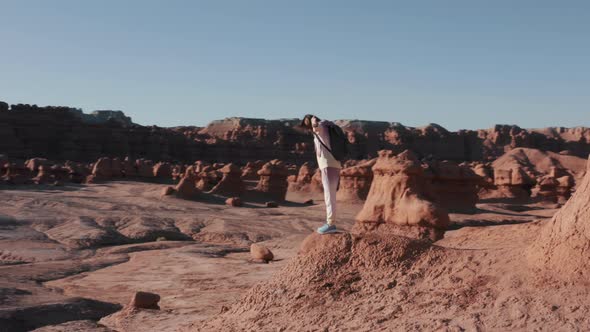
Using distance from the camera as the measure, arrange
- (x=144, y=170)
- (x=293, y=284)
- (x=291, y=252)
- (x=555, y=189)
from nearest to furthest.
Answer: (x=293, y=284) → (x=291, y=252) → (x=555, y=189) → (x=144, y=170)

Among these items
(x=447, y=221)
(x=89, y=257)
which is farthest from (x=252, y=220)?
(x=447, y=221)

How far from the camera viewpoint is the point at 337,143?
696 centimetres

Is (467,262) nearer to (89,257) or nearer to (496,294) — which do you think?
(496,294)

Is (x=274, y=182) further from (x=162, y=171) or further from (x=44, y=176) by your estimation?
(x=44, y=176)

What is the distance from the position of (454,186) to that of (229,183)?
12.6 m

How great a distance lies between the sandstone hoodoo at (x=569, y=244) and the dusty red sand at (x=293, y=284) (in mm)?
112

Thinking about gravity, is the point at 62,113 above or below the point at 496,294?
above

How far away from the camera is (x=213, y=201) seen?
28.8 m

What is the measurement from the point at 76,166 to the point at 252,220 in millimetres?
22720

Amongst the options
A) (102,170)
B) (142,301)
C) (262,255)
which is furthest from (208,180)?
(142,301)

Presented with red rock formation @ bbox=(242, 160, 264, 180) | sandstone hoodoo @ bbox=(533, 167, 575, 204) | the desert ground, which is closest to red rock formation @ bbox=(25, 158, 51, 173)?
the desert ground

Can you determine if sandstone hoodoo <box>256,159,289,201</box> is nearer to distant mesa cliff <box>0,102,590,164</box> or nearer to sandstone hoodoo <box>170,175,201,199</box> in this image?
sandstone hoodoo <box>170,175,201,199</box>

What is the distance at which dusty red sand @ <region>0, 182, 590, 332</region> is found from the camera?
5273 millimetres

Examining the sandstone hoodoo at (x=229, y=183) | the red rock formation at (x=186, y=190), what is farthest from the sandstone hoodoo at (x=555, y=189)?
the red rock formation at (x=186, y=190)
